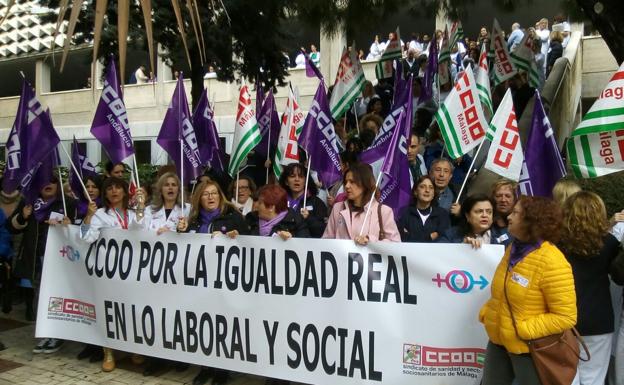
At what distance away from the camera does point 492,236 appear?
14.5 feet

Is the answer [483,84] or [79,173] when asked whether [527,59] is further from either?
[79,173]

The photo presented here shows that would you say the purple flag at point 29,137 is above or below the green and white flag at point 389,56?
below

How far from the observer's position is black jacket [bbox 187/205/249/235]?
4.91 m

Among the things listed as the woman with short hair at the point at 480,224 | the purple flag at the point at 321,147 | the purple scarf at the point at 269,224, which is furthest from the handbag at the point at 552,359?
the purple flag at the point at 321,147

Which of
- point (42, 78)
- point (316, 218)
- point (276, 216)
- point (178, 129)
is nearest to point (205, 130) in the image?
point (178, 129)

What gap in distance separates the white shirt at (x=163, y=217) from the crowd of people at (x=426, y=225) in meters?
0.01

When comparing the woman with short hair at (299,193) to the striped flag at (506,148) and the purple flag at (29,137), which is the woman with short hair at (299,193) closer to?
the striped flag at (506,148)

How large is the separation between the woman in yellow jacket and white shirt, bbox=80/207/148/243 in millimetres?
3218

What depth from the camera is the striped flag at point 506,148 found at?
15.8 feet

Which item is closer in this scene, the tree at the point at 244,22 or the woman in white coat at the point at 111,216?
the woman in white coat at the point at 111,216

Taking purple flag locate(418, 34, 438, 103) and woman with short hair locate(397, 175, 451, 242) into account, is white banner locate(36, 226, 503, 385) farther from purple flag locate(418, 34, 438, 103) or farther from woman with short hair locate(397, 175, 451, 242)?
purple flag locate(418, 34, 438, 103)

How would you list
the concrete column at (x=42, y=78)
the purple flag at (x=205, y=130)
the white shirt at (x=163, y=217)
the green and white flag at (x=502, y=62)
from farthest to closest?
1. the concrete column at (x=42, y=78)
2. the green and white flag at (x=502, y=62)
3. the purple flag at (x=205, y=130)
4. the white shirt at (x=163, y=217)

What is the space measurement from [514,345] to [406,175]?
2.18 m

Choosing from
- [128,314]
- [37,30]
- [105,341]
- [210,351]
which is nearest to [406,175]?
[210,351]
